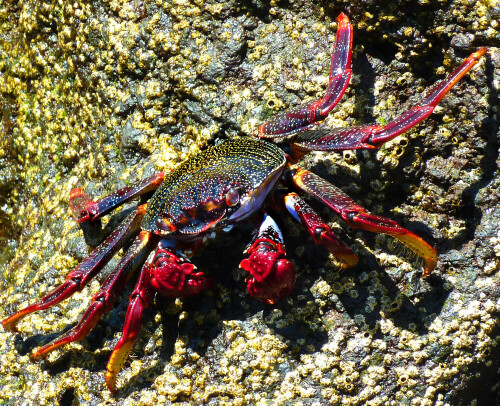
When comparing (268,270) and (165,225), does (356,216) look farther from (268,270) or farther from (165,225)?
(165,225)

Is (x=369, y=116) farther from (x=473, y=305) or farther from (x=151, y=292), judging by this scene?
(x=151, y=292)

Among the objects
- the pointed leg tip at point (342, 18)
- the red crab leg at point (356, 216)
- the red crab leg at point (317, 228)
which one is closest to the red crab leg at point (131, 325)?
the red crab leg at point (317, 228)

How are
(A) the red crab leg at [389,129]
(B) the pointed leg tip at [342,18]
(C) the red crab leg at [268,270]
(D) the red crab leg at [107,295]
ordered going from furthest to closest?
(B) the pointed leg tip at [342,18], (D) the red crab leg at [107,295], (A) the red crab leg at [389,129], (C) the red crab leg at [268,270]

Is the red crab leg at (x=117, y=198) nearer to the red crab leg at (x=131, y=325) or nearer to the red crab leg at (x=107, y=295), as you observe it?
the red crab leg at (x=107, y=295)

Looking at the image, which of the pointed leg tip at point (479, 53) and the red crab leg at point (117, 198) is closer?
the pointed leg tip at point (479, 53)

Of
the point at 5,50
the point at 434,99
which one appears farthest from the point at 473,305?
the point at 5,50

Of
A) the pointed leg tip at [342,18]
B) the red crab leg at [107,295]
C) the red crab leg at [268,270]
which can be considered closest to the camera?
the red crab leg at [268,270]
